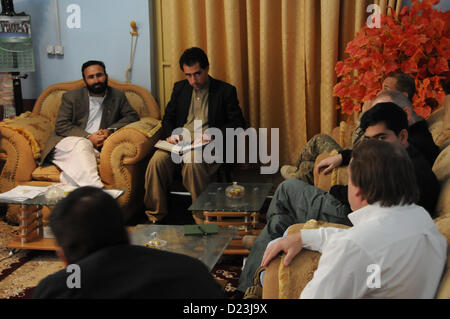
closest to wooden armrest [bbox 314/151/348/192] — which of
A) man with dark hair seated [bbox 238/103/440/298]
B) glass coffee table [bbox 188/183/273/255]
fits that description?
man with dark hair seated [bbox 238/103/440/298]

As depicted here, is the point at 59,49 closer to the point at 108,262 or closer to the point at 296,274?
the point at 296,274

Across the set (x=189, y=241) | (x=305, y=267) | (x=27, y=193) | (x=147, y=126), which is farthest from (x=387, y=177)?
(x=147, y=126)

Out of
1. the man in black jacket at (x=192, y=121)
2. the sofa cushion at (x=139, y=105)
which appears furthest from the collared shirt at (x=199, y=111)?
the sofa cushion at (x=139, y=105)

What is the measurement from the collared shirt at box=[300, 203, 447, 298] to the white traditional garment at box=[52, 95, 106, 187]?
242cm

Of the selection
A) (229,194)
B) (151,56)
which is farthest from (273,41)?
(229,194)

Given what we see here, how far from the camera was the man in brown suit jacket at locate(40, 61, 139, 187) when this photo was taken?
3662 millimetres

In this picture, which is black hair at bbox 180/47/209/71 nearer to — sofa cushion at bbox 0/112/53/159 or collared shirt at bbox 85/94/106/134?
collared shirt at bbox 85/94/106/134

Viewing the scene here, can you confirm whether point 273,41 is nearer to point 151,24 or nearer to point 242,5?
point 242,5

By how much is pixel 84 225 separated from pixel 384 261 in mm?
767

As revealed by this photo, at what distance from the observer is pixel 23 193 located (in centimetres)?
315

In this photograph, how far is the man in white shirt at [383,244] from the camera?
4.47 ft

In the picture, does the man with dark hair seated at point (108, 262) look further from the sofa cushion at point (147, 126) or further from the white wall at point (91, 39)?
the white wall at point (91, 39)
